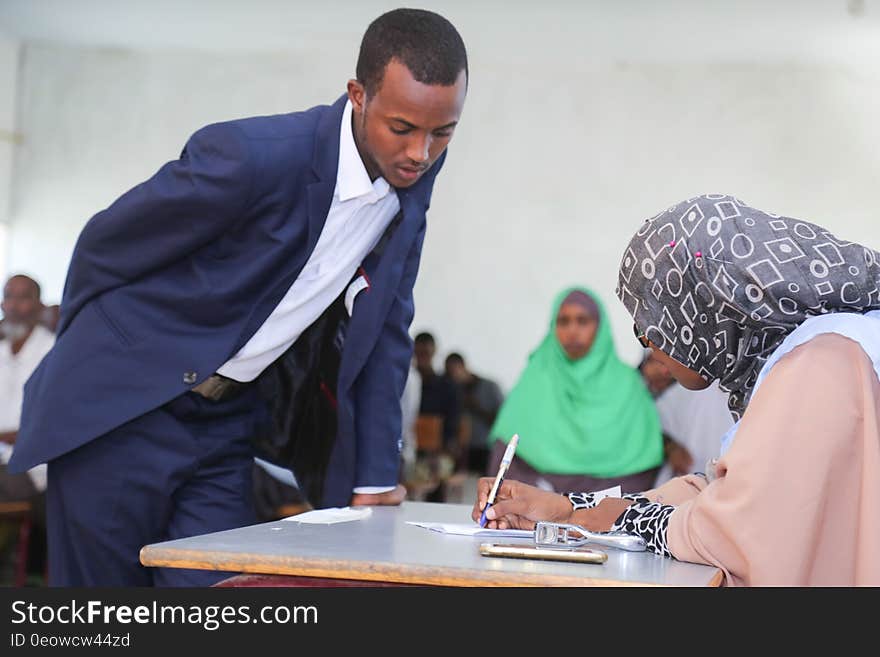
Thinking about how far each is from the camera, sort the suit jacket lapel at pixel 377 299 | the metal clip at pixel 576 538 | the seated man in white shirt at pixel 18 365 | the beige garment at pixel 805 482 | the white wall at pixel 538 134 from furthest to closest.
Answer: the white wall at pixel 538 134
the seated man in white shirt at pixel 18 365
the suit jacket lapel at pixel 377 299
the metal clip at pixel 576 538
the beige garment at pixel 805 482

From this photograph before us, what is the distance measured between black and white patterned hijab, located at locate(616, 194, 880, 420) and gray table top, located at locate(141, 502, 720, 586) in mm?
348

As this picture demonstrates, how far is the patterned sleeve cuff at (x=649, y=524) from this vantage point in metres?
1.54

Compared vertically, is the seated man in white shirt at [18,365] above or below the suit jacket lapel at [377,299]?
below

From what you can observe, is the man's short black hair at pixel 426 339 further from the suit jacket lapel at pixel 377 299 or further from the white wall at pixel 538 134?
the suit jacket lapel at pixel 377 299

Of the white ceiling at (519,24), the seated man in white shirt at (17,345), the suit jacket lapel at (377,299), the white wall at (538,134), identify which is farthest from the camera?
the white wall at (538,134)

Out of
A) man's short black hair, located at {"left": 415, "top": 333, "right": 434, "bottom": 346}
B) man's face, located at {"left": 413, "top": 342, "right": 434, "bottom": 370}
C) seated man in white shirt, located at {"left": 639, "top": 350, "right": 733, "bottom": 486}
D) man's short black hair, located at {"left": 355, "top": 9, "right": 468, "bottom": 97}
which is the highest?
man's short black hair, located at {"left": 355, "top": 9, "right": 468, "bottom": 97}

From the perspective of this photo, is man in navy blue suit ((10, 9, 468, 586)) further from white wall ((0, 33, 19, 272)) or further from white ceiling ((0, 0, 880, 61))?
white wall ((0, 33, 19, 272))

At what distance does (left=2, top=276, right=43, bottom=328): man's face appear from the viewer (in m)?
5.15

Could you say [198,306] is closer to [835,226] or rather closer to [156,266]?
[156,266]

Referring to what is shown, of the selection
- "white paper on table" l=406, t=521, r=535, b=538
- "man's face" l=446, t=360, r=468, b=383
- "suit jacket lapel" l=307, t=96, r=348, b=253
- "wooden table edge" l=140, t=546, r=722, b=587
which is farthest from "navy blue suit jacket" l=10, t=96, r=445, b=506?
"man's face" l=446, t=360, r=468, b=383

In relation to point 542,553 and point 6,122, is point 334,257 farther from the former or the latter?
point 6,122

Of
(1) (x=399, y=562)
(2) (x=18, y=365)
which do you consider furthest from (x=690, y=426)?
(1) (x=399, y=562)

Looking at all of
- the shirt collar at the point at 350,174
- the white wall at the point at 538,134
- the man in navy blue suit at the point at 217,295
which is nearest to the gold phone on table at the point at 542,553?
the man in navy blue suit at the point at 217,295

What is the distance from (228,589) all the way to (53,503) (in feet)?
3.41
